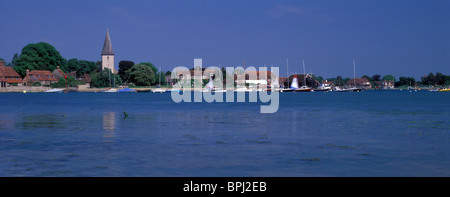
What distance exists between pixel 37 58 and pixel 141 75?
39196 millimetres

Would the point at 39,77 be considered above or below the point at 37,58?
below

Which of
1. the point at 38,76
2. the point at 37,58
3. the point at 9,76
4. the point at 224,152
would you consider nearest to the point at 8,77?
the point at 9,76

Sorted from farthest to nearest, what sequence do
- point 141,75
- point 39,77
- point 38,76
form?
point 141,75 < point 39,77 < point 38,76

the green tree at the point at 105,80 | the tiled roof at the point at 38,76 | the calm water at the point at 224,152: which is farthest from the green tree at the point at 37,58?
the calm water at the point at 224,152

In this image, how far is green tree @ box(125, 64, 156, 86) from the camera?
18862 cm

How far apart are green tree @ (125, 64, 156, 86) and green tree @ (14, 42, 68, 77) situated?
101ft

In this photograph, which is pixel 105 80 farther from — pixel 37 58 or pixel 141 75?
pixel 37 58

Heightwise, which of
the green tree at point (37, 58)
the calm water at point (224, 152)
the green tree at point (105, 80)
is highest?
the green tree at point (37, 58)

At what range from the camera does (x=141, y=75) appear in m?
188

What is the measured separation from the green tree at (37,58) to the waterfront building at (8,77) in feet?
13.5

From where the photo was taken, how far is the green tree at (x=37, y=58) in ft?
576

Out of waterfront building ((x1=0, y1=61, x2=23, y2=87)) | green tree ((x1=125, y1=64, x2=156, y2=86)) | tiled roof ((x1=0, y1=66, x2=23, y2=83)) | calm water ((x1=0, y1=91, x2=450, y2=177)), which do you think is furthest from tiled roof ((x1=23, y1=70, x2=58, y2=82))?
calm water ((x1=0, y1=91, x2=450, y2=177))

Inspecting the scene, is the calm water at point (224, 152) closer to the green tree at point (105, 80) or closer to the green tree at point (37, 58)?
the green tree at point (37, 58)

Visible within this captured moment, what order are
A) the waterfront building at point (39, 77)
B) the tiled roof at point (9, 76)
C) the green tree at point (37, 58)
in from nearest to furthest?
the tiled roof at point (9, 76), the waterfront building at point (39, 77), the green tree at point (37, 58)
